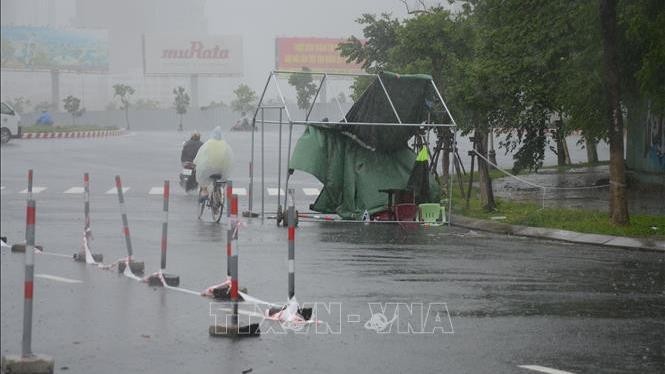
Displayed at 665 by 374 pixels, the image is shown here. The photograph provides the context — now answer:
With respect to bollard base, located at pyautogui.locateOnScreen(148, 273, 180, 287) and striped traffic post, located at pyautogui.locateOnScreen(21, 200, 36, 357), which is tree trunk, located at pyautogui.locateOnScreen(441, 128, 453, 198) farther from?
striped traffic post, located at pyautogui.locateOnScreen(21, 200, 36, 357)

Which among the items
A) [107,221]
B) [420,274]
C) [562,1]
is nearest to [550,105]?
[562,1]

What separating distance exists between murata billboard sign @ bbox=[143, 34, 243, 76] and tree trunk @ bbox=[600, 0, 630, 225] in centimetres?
13005

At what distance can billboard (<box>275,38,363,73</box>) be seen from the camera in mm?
146250

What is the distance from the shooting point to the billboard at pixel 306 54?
146250 millimetres

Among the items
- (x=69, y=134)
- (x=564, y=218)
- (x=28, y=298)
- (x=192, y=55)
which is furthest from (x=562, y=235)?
(x=192, y=55)

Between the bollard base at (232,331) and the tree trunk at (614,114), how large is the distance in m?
12.3

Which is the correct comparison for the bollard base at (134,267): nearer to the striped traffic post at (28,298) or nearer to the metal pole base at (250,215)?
the striped traffic post at (28,298)

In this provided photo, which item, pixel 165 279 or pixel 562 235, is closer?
pixel 165 279

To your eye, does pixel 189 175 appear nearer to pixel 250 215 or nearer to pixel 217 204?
pixel 250 215

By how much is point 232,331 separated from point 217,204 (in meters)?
13.5

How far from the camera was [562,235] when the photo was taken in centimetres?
2164

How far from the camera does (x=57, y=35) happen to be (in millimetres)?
128125

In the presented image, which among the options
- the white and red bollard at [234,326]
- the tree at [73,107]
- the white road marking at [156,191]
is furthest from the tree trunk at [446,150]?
the tree at [73,107]

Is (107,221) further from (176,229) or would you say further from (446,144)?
(446,144)
